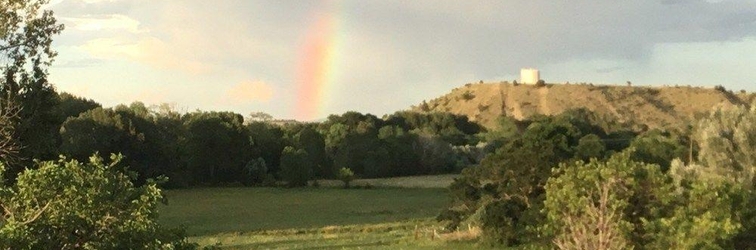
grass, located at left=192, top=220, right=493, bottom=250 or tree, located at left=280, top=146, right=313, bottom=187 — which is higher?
tree, located at left=280, top=146, right=313, bottom=187

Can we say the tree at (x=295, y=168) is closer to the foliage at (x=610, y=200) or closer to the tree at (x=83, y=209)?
the foliage at (x=610, y=200)

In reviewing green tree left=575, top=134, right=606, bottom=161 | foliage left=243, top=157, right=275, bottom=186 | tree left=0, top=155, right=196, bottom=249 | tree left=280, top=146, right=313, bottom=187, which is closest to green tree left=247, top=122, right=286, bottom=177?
foliage left=243, top=157, right=275, bottom=186

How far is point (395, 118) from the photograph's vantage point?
150m

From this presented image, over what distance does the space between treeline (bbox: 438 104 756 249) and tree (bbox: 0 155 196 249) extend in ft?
46.0

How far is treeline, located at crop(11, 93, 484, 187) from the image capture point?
93.4 metres

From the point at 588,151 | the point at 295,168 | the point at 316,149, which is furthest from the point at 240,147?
the point at 588,151

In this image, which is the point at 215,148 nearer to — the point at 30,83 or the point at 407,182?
the point at 407,182

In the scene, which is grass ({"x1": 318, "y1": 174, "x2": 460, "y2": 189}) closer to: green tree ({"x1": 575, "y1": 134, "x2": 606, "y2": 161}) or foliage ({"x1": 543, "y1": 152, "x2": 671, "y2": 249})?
green tree ({"x1": 575, "y1": 134, "x2": 606, "y2": 161})

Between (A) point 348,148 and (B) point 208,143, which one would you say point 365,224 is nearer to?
(B) point 208,143

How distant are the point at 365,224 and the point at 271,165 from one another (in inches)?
1880

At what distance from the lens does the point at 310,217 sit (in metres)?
70.8

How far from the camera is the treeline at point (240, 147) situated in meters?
93.4

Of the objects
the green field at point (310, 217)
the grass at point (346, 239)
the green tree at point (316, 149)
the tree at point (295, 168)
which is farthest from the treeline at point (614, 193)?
the green tree at point (316, 149)

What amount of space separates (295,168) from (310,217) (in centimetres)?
3241
